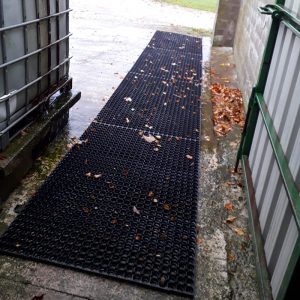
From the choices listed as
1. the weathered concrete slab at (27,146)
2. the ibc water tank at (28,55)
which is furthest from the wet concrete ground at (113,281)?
the ibc water tank at (28,55)

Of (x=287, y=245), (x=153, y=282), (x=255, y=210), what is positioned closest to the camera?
(x=287, y=245)

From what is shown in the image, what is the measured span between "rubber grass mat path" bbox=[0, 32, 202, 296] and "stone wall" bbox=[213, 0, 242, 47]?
4.87 m

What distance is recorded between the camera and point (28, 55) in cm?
361

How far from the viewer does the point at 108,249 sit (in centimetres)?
315

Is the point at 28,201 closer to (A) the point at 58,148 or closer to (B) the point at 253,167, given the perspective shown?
(A) the point at 58,148

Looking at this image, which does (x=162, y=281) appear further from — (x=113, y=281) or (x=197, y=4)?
(x=197, y=4)

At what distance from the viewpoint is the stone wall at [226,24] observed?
10.0 m

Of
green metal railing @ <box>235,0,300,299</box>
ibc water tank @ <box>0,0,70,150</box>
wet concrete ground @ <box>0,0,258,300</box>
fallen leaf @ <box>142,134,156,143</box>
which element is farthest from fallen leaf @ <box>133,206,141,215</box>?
fallen leaf @ <box>142,134,156,143</box>

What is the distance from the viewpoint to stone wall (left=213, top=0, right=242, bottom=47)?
10.0 m

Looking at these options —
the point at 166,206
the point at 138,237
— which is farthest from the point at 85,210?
the point at 166,206

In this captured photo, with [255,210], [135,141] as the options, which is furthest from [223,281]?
[135,141]

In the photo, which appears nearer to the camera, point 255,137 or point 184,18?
point 255,137

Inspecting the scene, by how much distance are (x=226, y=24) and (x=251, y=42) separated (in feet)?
12.0

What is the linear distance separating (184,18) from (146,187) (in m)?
11.8
